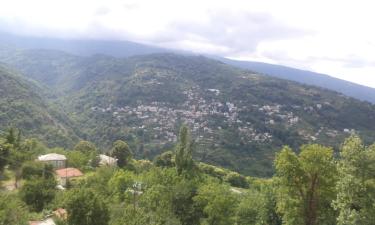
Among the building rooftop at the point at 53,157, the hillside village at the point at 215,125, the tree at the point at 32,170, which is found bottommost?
the hillside village at the point at 215,125

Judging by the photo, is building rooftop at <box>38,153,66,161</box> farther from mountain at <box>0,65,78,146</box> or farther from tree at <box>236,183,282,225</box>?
mountain at <box>0,65,78,146</box>

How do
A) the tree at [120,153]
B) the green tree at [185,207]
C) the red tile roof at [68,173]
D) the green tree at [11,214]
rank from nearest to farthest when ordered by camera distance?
the green tree at [11,214]
the green tree at [185,207]
the red tile roof at [68,173]
the tree at [120,153]

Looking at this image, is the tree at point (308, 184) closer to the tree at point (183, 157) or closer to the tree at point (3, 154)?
the tree at point (183, 157)

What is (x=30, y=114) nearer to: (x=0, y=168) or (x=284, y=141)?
(x=284, y=141)

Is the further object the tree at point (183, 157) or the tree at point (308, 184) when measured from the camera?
the tree at point (183, 157)

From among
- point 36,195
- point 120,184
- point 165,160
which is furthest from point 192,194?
point 165,160

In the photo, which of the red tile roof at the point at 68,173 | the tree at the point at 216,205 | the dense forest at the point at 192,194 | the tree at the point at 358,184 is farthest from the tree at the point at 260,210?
the red tile roof at the point at 68,173

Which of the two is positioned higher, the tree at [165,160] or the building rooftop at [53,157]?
the building rooftop at [53,157]
